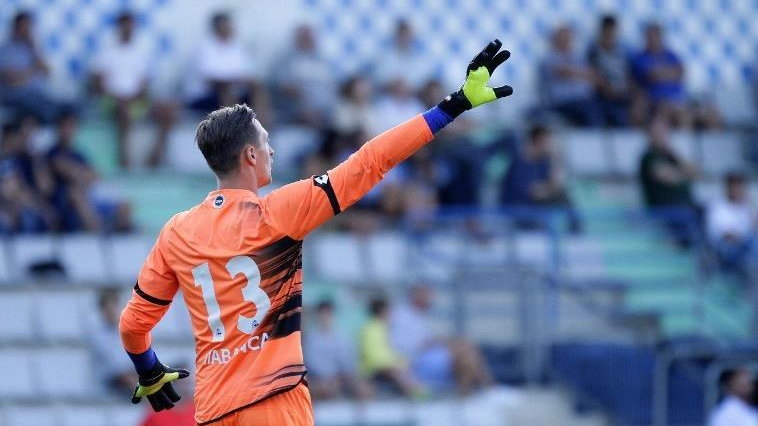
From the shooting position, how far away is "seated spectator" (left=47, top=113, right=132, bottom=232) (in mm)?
13734

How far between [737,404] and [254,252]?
8.08 metres

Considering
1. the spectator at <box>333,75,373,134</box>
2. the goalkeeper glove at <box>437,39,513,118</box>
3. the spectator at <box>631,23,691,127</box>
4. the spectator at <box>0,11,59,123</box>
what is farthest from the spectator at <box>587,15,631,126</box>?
the goalkeeper glove at <box>437,39,513,118</box>

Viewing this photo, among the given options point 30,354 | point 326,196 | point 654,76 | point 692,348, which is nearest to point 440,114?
point 326,196

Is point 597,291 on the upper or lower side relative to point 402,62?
lower

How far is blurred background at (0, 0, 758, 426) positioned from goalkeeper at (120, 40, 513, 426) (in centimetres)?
683

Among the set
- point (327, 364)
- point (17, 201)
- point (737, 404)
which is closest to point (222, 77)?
point (17, 201)

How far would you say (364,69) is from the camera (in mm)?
16500

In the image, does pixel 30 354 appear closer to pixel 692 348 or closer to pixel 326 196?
pixel 692 348

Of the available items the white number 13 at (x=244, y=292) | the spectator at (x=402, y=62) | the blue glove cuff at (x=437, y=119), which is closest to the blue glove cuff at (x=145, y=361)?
the white number 13 at (x=244, y=292)

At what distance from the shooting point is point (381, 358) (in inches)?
524

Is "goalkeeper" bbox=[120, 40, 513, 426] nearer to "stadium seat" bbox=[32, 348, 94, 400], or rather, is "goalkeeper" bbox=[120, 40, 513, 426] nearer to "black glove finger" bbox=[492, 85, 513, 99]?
"black glove finger" bbox=[492, 85, 513, 99]

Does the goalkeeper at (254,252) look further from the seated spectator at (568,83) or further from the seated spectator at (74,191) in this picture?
the seated spectator at (568,83)

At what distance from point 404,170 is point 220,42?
213cm

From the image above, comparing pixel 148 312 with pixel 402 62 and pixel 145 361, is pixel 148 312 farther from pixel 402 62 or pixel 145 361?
pixel 402 62
